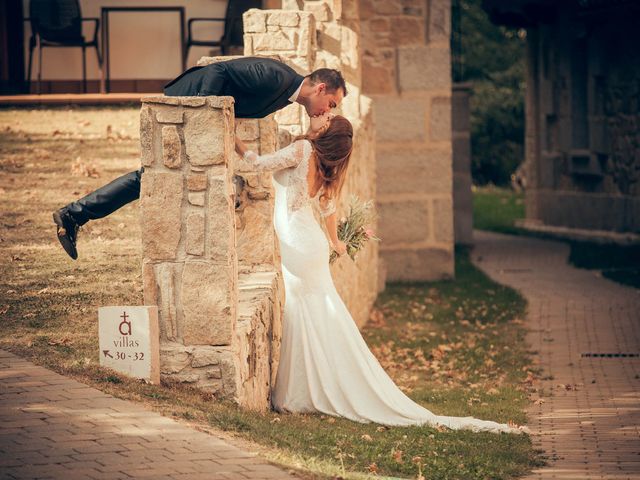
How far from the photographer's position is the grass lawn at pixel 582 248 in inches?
634

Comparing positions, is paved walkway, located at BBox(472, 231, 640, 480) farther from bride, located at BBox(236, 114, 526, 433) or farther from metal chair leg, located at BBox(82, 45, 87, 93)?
metal chair leg, located at BBox(82, 45, 87, 93)

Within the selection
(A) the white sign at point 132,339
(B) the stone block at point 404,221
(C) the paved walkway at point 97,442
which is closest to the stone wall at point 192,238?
(A) the white sign at point 132,339

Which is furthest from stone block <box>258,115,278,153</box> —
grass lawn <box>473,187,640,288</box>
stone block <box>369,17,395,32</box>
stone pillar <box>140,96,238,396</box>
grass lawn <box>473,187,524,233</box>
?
grass lawn <box>473,187,524,233</box>

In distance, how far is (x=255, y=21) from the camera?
9672 millimetres

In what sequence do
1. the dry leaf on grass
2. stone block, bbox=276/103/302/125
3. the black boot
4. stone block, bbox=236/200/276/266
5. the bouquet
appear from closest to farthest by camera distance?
the black boot < stone block, bbox=236/200/276/266 < the bouquet < stone block, bbox=276/103/302/125 < the dry leaf on grass

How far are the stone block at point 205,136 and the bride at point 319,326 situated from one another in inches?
43.0

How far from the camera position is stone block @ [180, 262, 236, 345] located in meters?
6.76

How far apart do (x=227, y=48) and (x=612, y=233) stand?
7.61 meters

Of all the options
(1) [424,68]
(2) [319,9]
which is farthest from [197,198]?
(1) [424,68]

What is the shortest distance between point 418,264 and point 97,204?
8019mm

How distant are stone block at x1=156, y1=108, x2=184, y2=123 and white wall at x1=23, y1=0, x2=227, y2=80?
962 cm

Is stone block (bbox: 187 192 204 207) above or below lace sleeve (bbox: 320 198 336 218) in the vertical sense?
above

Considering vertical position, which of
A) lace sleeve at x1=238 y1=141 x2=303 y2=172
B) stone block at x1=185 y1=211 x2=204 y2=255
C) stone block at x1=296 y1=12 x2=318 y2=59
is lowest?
stone block at x1=185 y1=211 x2=204 y2=255

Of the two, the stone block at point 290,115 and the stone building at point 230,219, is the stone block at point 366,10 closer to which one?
the stone building at point 230,219
